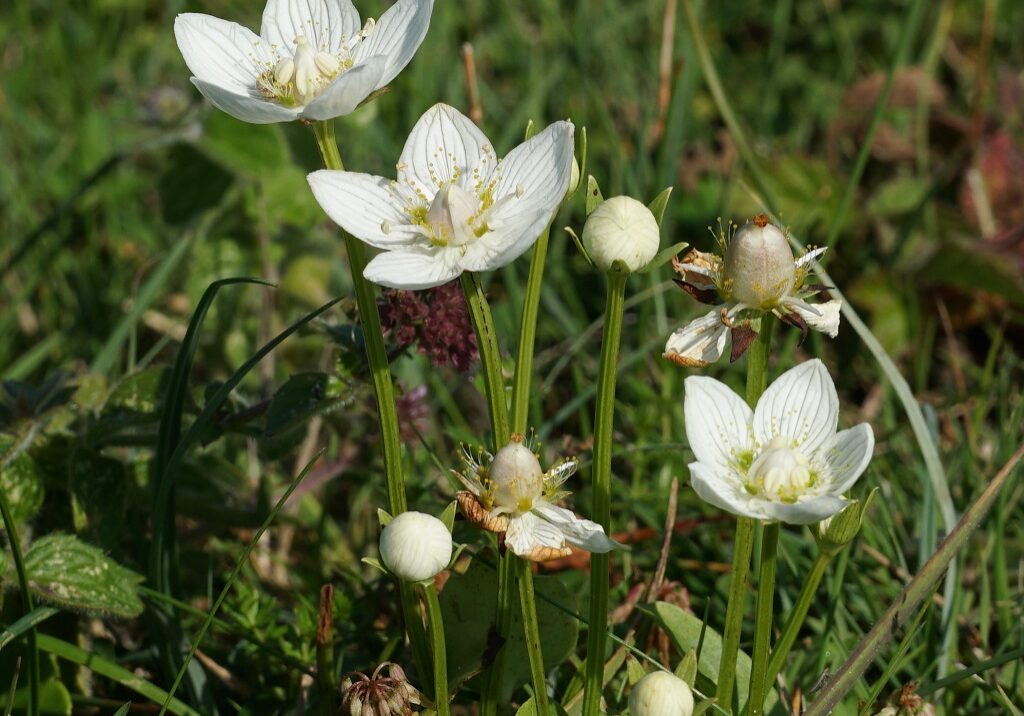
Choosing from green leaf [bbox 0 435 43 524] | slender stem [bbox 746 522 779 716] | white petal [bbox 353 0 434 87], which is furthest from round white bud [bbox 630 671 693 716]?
green leaf [bbox 0 435 43 524]

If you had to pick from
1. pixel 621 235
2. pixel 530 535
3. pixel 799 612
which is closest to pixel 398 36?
pixel 621 235

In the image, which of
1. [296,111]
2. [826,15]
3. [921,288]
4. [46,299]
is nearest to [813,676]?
[296,111]

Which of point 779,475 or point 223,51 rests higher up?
point 223,51

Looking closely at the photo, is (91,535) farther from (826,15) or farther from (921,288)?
(826,15)

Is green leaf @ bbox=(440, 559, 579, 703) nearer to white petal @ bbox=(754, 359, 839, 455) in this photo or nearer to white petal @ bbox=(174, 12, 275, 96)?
white petal @ bbox=(754, 359, 839, 455)

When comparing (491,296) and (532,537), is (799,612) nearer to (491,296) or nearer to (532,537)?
(532,537)

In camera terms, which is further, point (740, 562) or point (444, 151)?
point (444, 151)

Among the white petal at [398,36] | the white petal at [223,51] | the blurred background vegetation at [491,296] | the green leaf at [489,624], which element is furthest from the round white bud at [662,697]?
the white petal at [223,51]
